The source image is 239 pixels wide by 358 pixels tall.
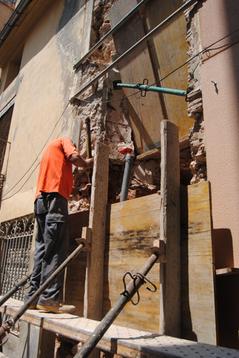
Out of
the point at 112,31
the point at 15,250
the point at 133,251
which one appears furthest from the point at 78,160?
the point at 15,250

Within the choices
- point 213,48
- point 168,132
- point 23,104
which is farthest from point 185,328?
point 23,104

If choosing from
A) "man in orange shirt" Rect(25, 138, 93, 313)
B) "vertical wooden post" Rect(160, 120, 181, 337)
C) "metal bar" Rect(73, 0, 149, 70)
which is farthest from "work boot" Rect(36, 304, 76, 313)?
"metal bar" Rect(73, 0, 149, 70)

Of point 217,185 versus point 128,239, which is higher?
point 217,185

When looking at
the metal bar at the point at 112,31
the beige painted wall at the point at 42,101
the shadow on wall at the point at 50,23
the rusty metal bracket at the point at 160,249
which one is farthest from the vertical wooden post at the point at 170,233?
the shadow on wall at the point at 50,23

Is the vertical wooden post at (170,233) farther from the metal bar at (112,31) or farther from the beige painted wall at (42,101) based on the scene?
the metal bar at (112,31)

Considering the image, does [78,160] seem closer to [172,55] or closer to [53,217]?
[53,217]

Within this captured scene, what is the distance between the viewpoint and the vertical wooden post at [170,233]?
2.26 meters

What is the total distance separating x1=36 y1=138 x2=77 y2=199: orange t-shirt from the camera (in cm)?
341

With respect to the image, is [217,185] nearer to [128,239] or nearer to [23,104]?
[128,239]

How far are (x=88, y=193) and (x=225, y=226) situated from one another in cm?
219

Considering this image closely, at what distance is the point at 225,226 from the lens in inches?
101

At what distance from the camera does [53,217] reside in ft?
10.7

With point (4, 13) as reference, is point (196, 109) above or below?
below

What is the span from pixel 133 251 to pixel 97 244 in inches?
14.7
